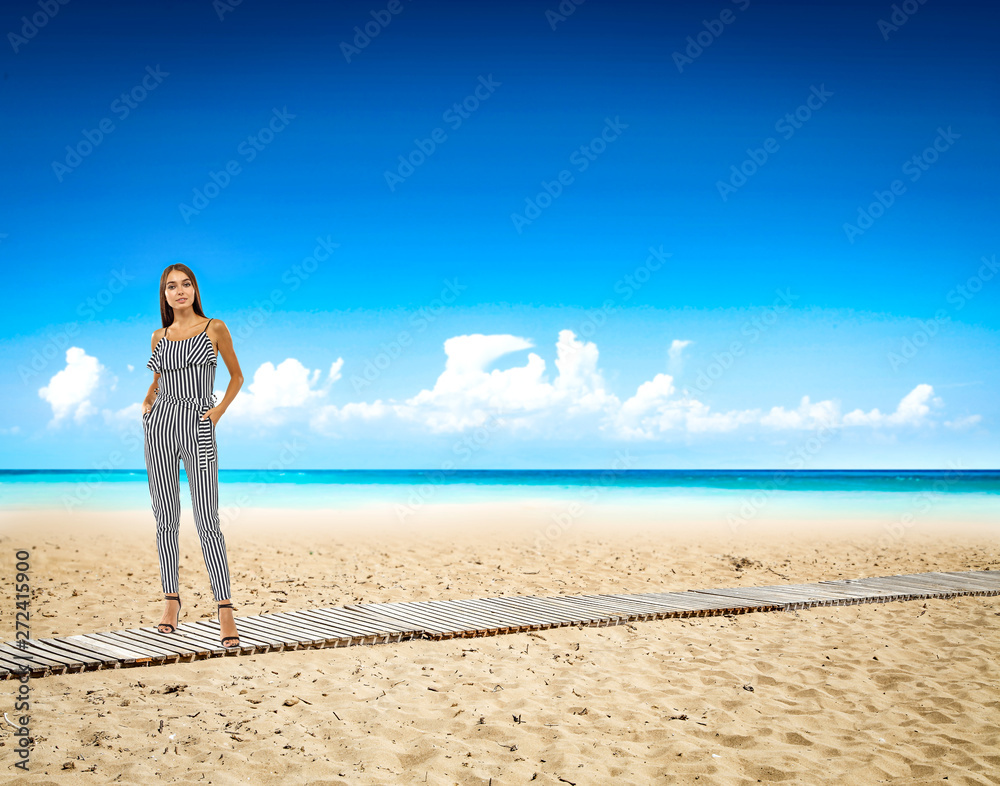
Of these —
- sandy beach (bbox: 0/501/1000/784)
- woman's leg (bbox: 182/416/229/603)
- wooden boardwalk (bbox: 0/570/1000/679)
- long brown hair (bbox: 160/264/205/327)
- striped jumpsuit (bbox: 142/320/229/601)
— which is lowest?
sandy beach (bbox: 0/501/1000/784)

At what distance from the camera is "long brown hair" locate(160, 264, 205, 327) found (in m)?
5.45

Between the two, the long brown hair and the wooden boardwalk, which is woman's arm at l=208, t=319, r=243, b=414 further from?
the wooden boardwalk

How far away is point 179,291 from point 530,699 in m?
3.97

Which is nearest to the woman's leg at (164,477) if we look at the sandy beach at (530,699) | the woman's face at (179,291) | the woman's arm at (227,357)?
the woman's arm at (227,357)

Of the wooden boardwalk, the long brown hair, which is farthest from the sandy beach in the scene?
the long brown hair

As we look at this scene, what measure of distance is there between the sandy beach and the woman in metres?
1.21

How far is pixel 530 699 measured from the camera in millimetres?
5449

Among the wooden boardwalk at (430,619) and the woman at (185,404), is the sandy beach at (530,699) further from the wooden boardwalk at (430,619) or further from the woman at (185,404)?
the woman at (185,404)

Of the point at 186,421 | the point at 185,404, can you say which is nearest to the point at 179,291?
the point at 185,404

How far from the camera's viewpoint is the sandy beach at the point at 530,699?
4363 mm

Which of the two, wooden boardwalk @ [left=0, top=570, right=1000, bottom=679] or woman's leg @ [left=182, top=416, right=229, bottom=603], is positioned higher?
woman's leg @ [left=182, top=416, right=229, bottom=603]

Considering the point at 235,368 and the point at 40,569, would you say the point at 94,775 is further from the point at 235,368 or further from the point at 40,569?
the point at 40,569

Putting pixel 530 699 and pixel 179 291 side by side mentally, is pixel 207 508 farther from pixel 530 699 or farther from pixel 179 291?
pixel 530 699

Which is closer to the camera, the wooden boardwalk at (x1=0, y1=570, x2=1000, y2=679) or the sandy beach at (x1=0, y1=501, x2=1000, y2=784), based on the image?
the sandy beach at (x1=0, y1=501, x2=1000, y2=784)
